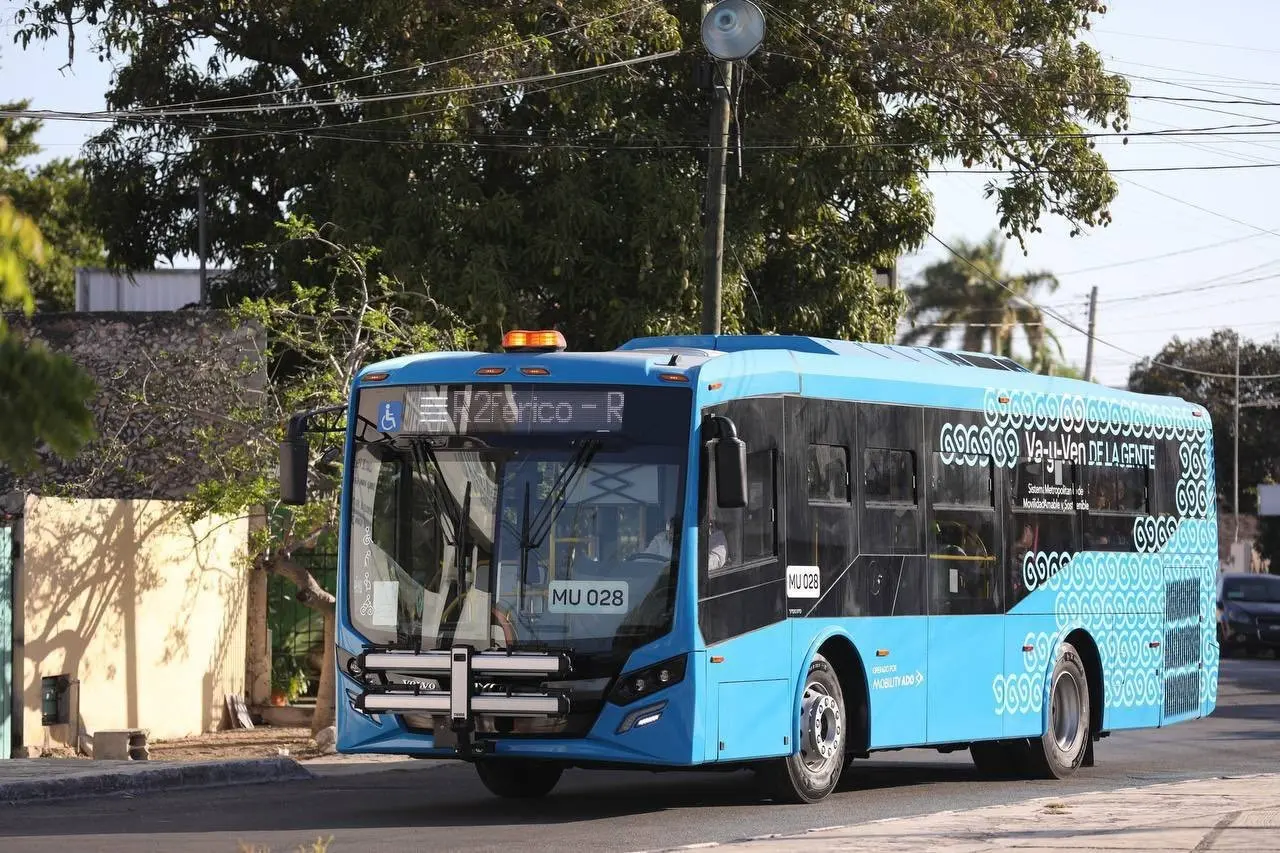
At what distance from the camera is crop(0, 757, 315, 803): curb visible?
1443cm

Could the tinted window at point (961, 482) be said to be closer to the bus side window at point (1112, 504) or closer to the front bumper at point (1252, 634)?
the bus side window at point (1112, 504)

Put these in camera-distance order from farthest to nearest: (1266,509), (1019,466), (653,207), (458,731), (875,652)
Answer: (1266,509), (653,207), (1019,466), (875,652), (458,731)

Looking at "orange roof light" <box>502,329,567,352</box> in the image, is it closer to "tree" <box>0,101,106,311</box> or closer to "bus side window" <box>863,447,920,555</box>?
"bus side window" <box>863,447,920,555</box>

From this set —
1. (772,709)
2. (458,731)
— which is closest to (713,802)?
(772,709)

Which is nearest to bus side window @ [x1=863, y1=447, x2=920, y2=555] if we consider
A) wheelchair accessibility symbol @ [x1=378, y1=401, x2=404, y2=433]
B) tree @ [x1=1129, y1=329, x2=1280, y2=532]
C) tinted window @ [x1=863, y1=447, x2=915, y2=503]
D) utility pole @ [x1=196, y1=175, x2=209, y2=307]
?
tinted window @ [x1=863, y1=447, x2=915, y2=503]

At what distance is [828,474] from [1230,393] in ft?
214

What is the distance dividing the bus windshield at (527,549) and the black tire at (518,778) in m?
1.96

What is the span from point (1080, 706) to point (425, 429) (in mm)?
6708

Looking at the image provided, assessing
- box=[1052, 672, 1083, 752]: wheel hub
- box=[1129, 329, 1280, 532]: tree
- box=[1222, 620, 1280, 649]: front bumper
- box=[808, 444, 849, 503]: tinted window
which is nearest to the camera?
box=[808, 444, 849, 503]: tinted window

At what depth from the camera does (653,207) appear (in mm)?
27297

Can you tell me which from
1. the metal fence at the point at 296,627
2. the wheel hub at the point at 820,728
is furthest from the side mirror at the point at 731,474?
the metal fence at the point at 296,627

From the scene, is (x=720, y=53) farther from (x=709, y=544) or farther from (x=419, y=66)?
(x=709, y=544)

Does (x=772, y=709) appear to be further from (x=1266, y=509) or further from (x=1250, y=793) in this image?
(x=1266, y=509)

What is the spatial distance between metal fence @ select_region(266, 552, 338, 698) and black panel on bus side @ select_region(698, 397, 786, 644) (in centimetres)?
1082
